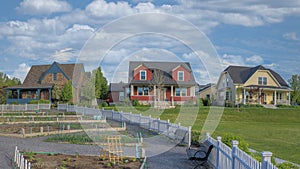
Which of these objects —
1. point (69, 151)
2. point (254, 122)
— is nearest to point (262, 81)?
point (254, 122)

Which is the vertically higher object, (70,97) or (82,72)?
(82,72)

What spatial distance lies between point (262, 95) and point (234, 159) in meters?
43.5

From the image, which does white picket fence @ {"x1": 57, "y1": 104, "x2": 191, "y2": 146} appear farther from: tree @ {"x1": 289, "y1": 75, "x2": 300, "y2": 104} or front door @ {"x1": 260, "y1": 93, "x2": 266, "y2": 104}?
tree @ {"x1": 289, "y1": 75, "x2": 300, "y2": 104}

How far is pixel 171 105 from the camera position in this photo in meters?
45.5

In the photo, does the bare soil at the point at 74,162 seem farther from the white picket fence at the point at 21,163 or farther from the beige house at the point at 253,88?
the beige house at the point at 253,88

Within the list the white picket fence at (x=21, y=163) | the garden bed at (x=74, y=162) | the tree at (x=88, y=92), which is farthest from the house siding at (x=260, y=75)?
the white picket fence at (x=21, y=163)

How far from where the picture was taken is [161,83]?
1809 inches

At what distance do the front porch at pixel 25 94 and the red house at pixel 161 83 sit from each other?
12.5 meters

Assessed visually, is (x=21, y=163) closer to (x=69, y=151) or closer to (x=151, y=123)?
(x=69, y=151)

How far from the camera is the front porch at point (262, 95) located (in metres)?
48.2

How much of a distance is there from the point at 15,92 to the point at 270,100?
118ft

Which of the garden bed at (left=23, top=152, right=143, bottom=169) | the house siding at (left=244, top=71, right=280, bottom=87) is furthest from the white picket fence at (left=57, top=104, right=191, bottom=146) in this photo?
the house siding at (left=244, top=71, right=280, bottom=87)

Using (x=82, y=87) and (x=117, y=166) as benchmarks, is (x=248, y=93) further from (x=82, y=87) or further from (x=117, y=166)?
(x=117, y=166)

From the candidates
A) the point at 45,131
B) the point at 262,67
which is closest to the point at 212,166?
the point at 45,131
